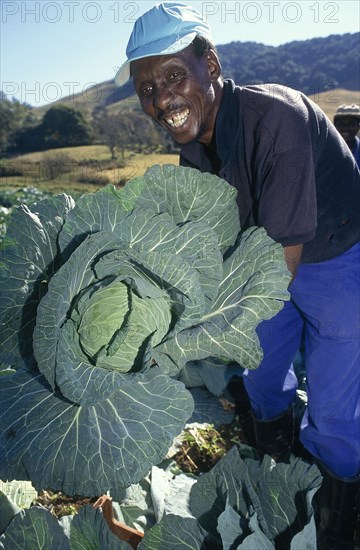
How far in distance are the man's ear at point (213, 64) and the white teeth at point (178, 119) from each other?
20 cm

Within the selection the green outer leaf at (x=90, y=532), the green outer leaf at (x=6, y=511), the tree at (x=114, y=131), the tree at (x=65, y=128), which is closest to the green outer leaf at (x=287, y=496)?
the green outer leaf at (x=90, y=532)

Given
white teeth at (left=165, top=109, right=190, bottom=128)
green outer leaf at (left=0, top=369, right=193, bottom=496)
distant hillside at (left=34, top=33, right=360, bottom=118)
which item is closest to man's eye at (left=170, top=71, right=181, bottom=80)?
white teeth at (left=165, top=109, right=190, bottom=128)

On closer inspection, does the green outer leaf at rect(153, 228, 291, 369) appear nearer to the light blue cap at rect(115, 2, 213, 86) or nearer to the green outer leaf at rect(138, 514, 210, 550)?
the green outer leaf at rect(138, 514, 210, 550)

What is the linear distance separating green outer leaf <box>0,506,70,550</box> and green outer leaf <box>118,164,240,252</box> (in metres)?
0.84

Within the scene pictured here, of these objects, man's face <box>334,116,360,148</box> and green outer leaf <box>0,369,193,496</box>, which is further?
man's face <box>334,116,360,148</box>

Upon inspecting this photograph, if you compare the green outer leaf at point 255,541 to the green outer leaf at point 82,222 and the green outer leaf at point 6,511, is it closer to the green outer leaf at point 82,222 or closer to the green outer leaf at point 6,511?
the green outer leaf at point 82,222

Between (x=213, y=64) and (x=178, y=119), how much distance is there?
25cm

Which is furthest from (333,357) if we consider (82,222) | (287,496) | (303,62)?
(303,62)

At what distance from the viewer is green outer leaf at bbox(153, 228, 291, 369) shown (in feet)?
3.53

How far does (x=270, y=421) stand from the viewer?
2613 mm

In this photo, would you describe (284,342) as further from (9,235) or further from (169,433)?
(9,235)

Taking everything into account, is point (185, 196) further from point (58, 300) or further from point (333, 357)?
point (333, 357)

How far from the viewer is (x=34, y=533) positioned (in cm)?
121

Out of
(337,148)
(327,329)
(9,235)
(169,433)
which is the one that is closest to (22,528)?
(169,433)
